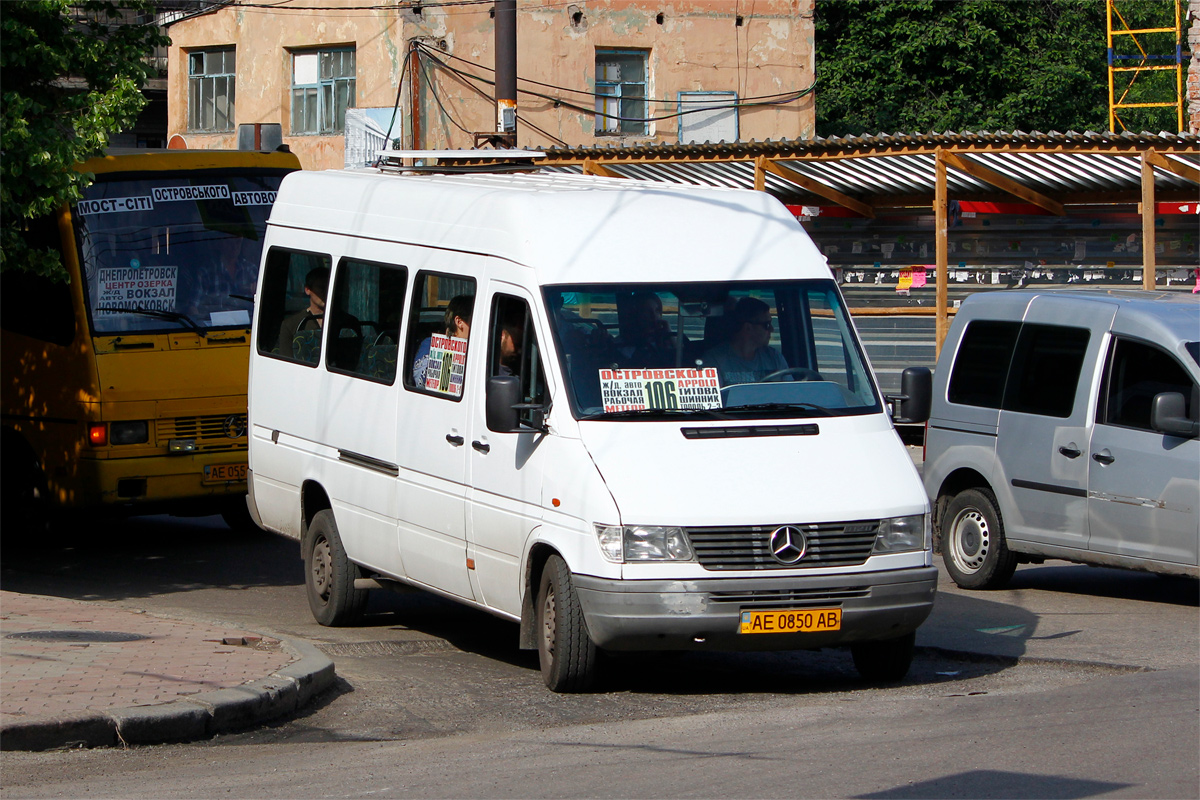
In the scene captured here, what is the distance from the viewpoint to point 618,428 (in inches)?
290

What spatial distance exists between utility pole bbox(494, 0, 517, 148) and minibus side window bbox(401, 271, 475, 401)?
35.3 ft

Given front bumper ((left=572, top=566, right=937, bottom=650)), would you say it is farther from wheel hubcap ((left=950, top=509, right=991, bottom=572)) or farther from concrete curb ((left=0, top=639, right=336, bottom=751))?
wheel hubcap ((left=950, top=509, right=991, bottom=572))

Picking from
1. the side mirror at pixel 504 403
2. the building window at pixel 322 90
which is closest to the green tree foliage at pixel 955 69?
the building window at pixel 322 90

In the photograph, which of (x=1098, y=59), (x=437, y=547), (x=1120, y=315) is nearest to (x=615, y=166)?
(x=1120, y=315)

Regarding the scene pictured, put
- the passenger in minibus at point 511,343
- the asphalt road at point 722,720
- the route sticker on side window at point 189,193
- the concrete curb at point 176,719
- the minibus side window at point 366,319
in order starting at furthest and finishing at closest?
the route sticker on side window at point 189,193, the minibus side window at point 366,319, the passenger in minibus at point 511,343, the concrete curb at point 176,719, the asphalt road at point 722,720

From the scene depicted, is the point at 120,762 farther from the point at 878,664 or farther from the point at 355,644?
the point at 878,664

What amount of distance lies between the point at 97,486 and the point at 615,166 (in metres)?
11.2

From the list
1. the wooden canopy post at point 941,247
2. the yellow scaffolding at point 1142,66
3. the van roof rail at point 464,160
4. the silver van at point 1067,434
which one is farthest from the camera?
the yellow scaffolding at point 1142,66

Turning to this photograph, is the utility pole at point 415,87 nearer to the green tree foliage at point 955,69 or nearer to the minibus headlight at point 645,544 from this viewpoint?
the green tree foliage at point 955,69

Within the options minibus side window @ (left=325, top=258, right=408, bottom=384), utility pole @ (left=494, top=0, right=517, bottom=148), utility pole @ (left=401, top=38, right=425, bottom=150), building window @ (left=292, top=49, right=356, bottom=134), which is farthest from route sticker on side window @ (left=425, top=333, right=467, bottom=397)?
building window @ (left=292, top=49, right=356, bottom=134)

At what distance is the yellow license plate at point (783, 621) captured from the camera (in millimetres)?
7168

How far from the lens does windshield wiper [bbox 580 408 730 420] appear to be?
24.4ft

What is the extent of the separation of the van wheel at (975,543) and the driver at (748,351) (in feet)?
11.7

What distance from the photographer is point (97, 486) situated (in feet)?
40.0
